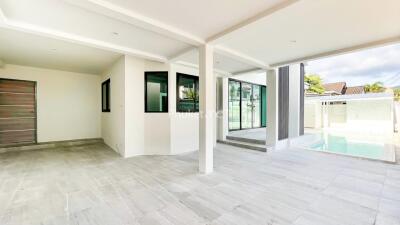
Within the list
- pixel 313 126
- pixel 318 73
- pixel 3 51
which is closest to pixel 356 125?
pixel 313 126

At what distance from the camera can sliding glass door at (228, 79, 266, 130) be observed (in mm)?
7812

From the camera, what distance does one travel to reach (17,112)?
5.70m

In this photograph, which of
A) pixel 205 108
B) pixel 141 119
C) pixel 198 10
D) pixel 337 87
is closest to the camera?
pixel 198 10

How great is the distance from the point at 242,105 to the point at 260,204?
20.5 feet

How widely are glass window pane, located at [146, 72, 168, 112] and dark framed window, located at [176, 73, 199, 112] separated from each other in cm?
36

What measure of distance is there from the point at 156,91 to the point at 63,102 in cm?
386

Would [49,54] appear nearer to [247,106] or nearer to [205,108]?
[205,108]

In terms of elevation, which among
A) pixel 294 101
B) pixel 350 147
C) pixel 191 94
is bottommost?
pixel 350 147

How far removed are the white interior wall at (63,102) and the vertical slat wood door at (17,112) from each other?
6.4 inches

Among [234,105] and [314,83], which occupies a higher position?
[314,83]

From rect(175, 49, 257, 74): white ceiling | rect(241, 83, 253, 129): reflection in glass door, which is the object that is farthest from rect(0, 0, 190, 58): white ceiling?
rect(241, 83, 253, 129): reflection in glass door

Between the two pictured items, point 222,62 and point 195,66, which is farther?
point 195,66

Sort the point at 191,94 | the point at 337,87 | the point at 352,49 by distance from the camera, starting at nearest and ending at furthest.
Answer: the point at 352,49 < the point at 191,94 < the point at 337,87

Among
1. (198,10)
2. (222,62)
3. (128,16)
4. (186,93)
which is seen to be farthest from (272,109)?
(128,16)
